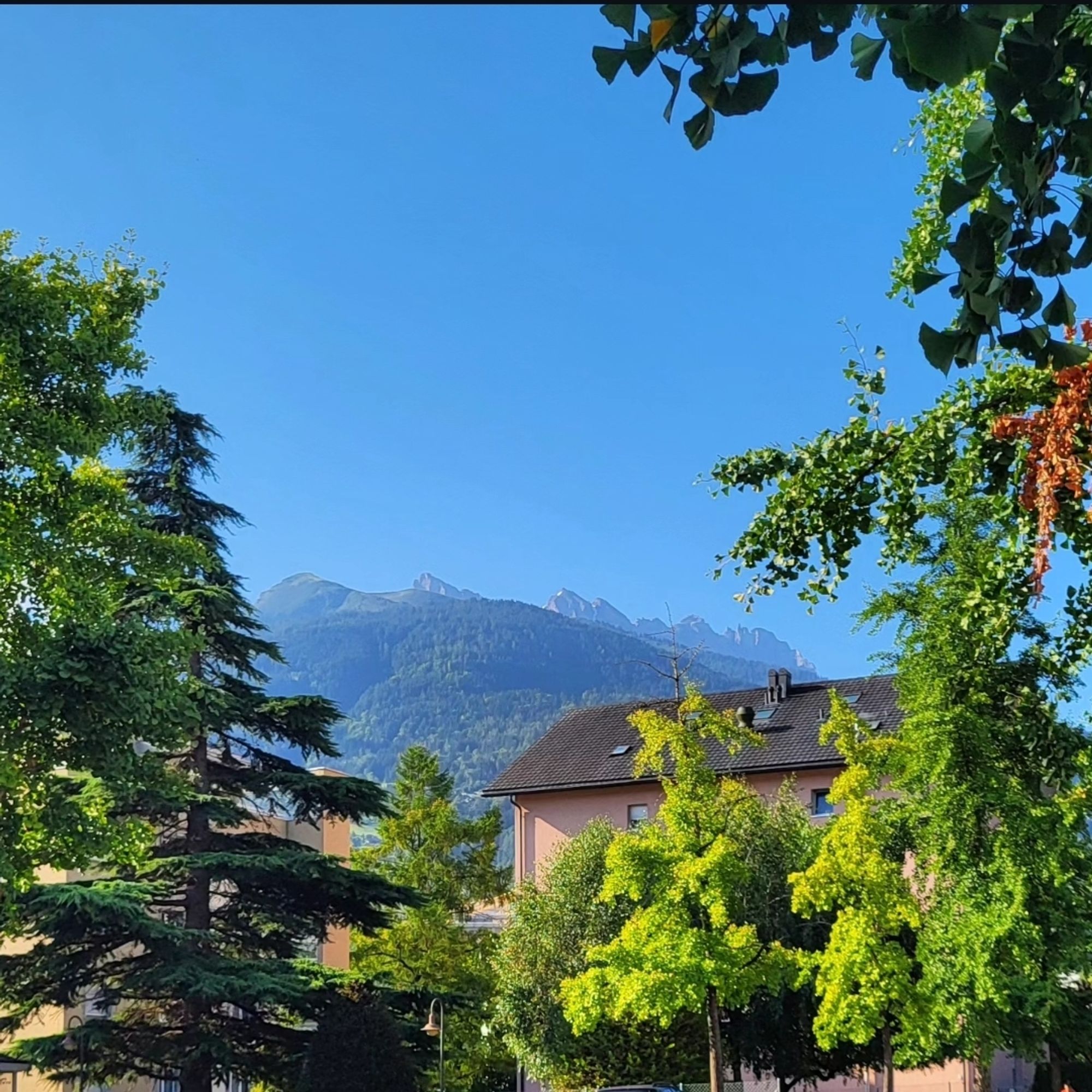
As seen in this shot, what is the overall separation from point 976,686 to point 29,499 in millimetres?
12976

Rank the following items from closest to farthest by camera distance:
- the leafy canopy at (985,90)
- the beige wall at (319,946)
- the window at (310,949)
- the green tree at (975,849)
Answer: the leafy canopy at (985,90), the green tree at (975,849), the window at (310,949), the beige wall at (319,946)

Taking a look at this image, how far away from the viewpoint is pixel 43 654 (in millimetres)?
17234

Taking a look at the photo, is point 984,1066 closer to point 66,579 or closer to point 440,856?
point 66,579

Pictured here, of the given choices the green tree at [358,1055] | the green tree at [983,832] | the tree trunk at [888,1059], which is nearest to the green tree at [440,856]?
the tree trunk at [888,1059]

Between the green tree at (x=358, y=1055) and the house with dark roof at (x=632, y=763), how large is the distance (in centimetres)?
1789

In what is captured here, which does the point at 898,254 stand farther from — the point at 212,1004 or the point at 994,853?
the point at 212,1004

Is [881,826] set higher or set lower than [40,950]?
higher

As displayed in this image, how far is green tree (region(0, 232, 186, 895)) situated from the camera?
1728 centimetres

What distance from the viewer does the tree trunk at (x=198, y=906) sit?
22.7 meters

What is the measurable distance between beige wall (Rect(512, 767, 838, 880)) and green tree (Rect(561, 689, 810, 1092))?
1357 centimetres

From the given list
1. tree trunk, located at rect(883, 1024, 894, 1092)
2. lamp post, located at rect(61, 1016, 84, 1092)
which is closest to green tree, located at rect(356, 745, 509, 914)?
tree trunk, located at rect(883, 1024, 894, 1092)

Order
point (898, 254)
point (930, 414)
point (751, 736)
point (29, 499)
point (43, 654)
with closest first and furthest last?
1. point (930, 414)
2. point (898, 254)
3. point (43, 654)
4. point (29, 499)
5. point (751, 736)

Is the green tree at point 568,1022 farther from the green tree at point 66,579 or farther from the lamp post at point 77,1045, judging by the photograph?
the green tree at point 66,579

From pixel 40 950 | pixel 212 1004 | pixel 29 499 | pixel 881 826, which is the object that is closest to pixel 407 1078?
pixel 212 1004
